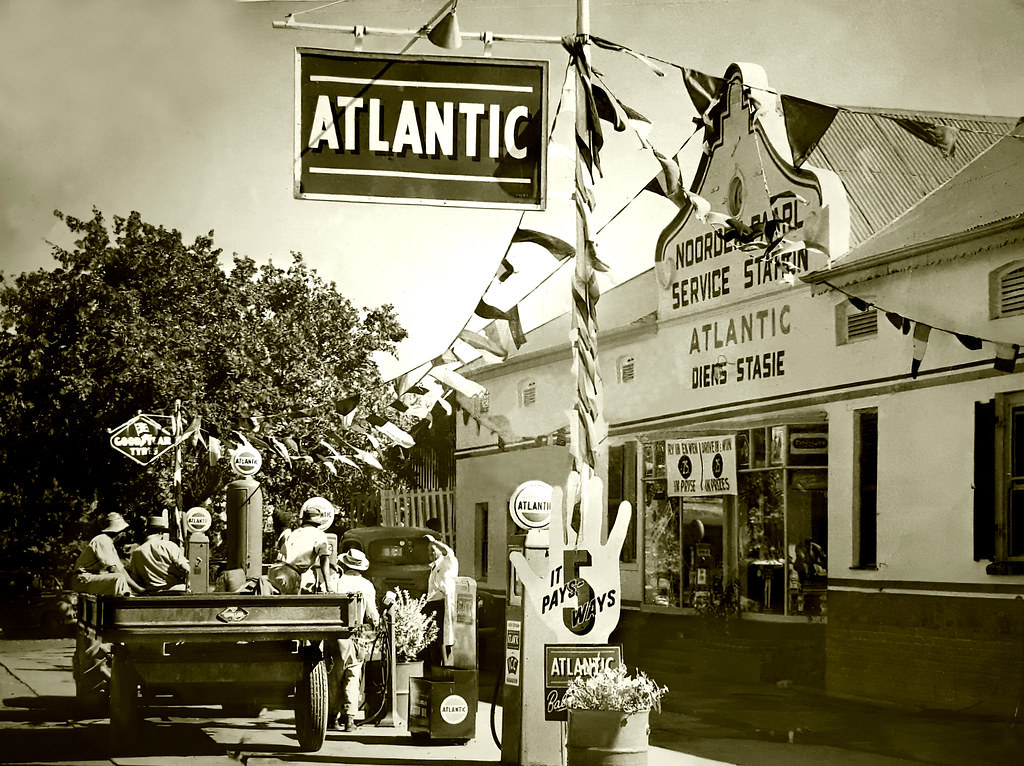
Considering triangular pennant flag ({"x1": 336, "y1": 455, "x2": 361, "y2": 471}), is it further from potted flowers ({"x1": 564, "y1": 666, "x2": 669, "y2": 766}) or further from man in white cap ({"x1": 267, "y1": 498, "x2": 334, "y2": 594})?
potted flowers ({"x1": 564, "y1": 666, "x2": 669, "y2": 766})

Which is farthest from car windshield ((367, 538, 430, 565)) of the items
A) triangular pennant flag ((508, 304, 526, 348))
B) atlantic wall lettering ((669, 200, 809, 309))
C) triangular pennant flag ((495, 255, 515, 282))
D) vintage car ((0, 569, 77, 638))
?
triangular pennant flag ((495, 255, 515, 282))

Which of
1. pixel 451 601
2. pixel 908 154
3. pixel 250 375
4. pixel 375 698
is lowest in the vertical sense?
pixel 375 698

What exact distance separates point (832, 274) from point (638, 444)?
16.6 ft

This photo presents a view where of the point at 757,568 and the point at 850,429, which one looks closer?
the point at 850,429

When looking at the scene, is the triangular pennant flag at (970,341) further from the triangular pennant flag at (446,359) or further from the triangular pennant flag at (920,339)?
the triangular pennant flag at (446,359)

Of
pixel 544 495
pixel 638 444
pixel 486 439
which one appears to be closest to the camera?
pixel 544 495

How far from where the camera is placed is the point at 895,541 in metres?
12.6

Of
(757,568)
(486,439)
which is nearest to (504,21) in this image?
(757,568)

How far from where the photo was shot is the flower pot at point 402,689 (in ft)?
38.1

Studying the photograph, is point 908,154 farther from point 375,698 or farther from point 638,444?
point 375,698

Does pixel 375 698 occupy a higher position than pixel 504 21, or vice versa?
pixel 504 21

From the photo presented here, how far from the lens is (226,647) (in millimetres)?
9930

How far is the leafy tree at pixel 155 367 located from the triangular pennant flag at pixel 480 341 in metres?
0.84

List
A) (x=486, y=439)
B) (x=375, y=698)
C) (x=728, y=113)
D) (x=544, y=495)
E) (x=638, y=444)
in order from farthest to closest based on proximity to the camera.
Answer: (x=486, y=439) < (x=638, y=444) < (x=728, y=113) < (x=375, y=698) < (x=544, y=495)
